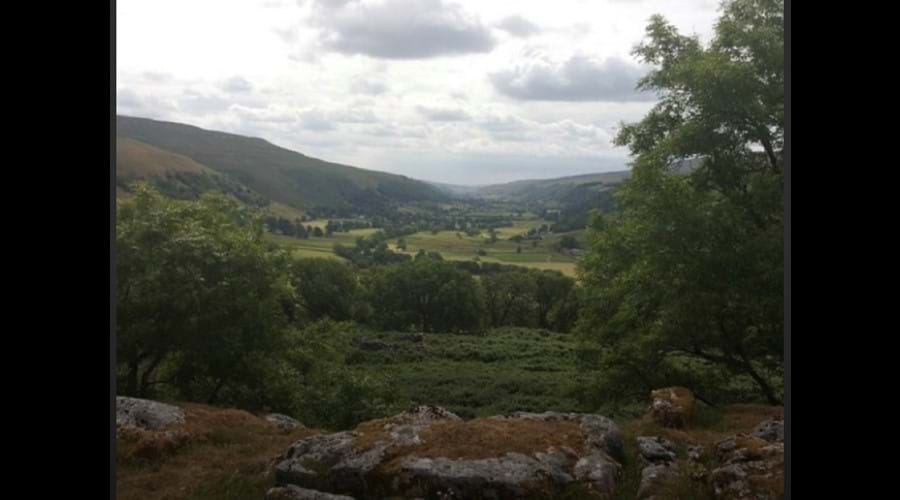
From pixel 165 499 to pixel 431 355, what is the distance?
2877 millimetres

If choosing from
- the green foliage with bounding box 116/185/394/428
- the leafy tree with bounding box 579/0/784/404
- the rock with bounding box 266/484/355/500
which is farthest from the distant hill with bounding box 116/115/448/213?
the rock with bounding box 266/484/355/500

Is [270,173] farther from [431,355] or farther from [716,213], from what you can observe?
[716,213]

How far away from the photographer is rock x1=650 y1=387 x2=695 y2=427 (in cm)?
508

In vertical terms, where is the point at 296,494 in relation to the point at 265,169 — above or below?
below

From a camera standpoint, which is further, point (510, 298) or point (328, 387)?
point (510, 298)

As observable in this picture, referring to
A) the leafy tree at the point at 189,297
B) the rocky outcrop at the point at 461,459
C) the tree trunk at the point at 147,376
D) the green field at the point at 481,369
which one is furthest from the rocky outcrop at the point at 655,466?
the tree trunk at the point at 147,376

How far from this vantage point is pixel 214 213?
19.5ft

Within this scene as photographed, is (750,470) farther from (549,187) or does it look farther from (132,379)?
(132,379)

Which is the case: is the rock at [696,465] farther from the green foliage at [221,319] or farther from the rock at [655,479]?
the green foliage at [221,319]

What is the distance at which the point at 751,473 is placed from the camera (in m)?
3.71

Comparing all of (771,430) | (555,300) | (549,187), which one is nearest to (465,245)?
(549,187)

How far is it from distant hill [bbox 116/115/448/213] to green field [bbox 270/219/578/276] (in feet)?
1.08

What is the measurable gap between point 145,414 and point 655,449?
364 centimetres
